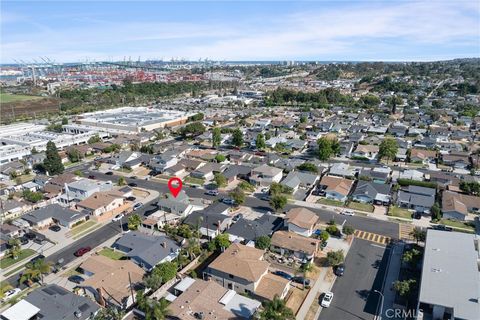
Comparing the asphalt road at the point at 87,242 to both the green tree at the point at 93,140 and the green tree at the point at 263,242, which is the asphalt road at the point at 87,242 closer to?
the green tree at the point at 263,242

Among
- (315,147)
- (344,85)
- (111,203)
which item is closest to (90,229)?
(111,203)

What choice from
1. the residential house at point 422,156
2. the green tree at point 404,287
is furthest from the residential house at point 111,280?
the residential house at point 422,156

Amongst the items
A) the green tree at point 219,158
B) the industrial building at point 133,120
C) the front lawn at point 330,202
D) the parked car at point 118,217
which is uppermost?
the industrial building at point 133,120

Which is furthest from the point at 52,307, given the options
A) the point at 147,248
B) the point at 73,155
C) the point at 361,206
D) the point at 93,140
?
the point at 93,140

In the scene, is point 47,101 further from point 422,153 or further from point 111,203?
point 422,153

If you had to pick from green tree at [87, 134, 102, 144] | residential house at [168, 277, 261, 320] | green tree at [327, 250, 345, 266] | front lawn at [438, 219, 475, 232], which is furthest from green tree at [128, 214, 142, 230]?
green tree at [87, 134, 102, 144]

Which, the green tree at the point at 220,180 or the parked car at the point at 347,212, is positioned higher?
the green tree at the point at 220,180

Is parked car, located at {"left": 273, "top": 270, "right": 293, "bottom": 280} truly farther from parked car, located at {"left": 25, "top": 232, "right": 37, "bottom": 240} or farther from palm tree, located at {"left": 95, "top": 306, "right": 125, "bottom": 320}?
parked car, located at {"left": 25, "top": 232, "right": 37, "bottom": 240}
